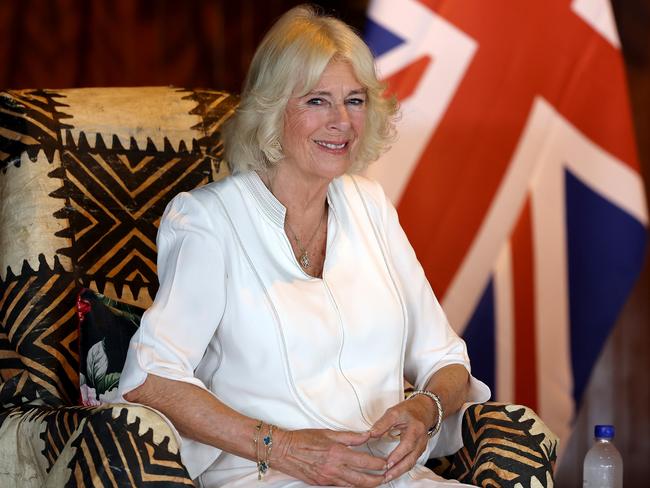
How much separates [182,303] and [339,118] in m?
0.45

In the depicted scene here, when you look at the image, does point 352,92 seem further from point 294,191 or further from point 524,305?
point 524,305

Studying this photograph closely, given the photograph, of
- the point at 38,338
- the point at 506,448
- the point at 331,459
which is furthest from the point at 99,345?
the point at 506,448

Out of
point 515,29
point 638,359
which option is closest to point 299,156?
point 515,29

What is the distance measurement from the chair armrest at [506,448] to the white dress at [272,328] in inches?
2.1

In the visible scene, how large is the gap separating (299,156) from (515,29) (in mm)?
1254

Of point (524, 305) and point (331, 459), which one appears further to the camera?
point (524, 305)

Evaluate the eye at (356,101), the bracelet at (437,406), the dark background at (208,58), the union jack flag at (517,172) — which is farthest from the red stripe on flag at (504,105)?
the bracelet at (437,406)

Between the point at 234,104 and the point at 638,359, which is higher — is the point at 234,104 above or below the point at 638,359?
above

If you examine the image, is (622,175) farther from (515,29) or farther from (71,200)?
(71,200)

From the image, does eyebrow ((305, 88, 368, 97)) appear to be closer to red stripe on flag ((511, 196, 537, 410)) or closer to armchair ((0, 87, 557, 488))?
armchair ((0, 87, 557, 488))

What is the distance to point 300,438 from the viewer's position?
1812 millimetres

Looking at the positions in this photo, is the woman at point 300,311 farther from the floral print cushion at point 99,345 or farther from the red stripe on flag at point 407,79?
the red stripe on flag at point 407,79

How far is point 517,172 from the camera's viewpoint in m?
3.12

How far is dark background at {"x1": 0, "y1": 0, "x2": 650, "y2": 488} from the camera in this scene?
3.22 m
